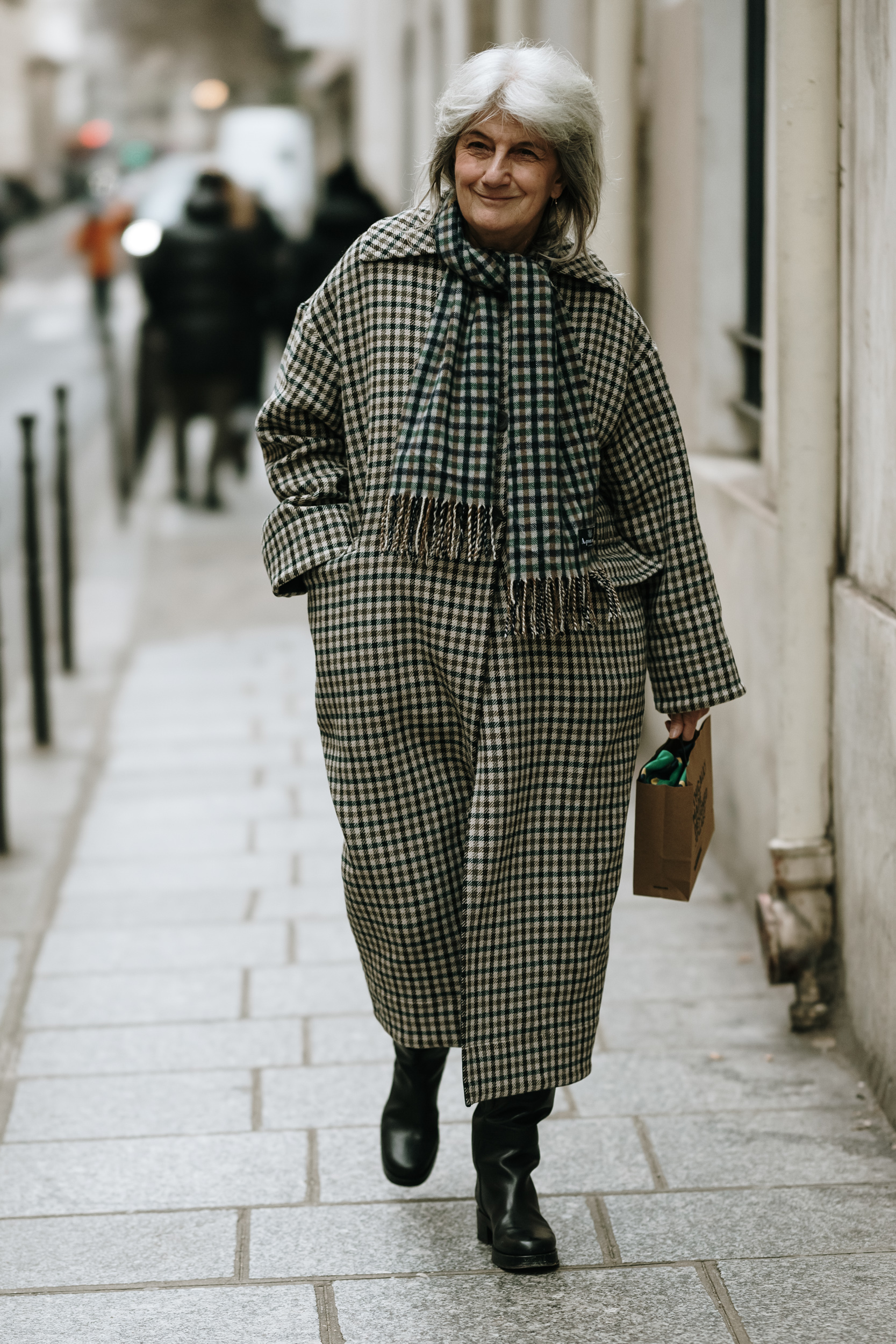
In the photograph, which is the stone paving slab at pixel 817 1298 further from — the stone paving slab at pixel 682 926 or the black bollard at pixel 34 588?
the black bollard at pixel 34 588

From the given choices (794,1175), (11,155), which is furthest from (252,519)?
(11,155)

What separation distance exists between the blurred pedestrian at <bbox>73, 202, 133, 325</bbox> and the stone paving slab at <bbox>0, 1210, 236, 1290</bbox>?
19813mm

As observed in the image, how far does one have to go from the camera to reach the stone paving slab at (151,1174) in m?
3.27

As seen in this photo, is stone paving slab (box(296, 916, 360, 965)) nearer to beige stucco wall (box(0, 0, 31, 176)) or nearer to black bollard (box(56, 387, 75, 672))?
black bollard (box(56, 387, 75, 672))

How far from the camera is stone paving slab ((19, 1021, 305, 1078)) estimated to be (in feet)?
12.8

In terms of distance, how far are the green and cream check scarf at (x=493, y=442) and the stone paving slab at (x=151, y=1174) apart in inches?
47.2

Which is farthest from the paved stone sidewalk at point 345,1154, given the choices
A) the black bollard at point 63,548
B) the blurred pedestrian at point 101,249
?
the blurred pedestrian at point 101,249

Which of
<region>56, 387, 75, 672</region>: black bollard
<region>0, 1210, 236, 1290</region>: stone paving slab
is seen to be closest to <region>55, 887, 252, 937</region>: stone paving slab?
<region>0, 1210, 236, 1290</region>: stone paving slab

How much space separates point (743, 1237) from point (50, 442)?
40.7 ft

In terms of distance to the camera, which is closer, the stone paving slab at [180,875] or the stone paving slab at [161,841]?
the stone paving slab at [180,875]

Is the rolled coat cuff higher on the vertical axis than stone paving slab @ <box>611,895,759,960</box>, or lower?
higher

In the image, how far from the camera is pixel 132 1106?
12.1 feet

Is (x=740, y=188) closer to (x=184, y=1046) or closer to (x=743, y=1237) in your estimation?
(x=184, y=1046)

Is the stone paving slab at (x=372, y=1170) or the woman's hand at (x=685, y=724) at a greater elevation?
the woman's hand at (x=685, y=724)
